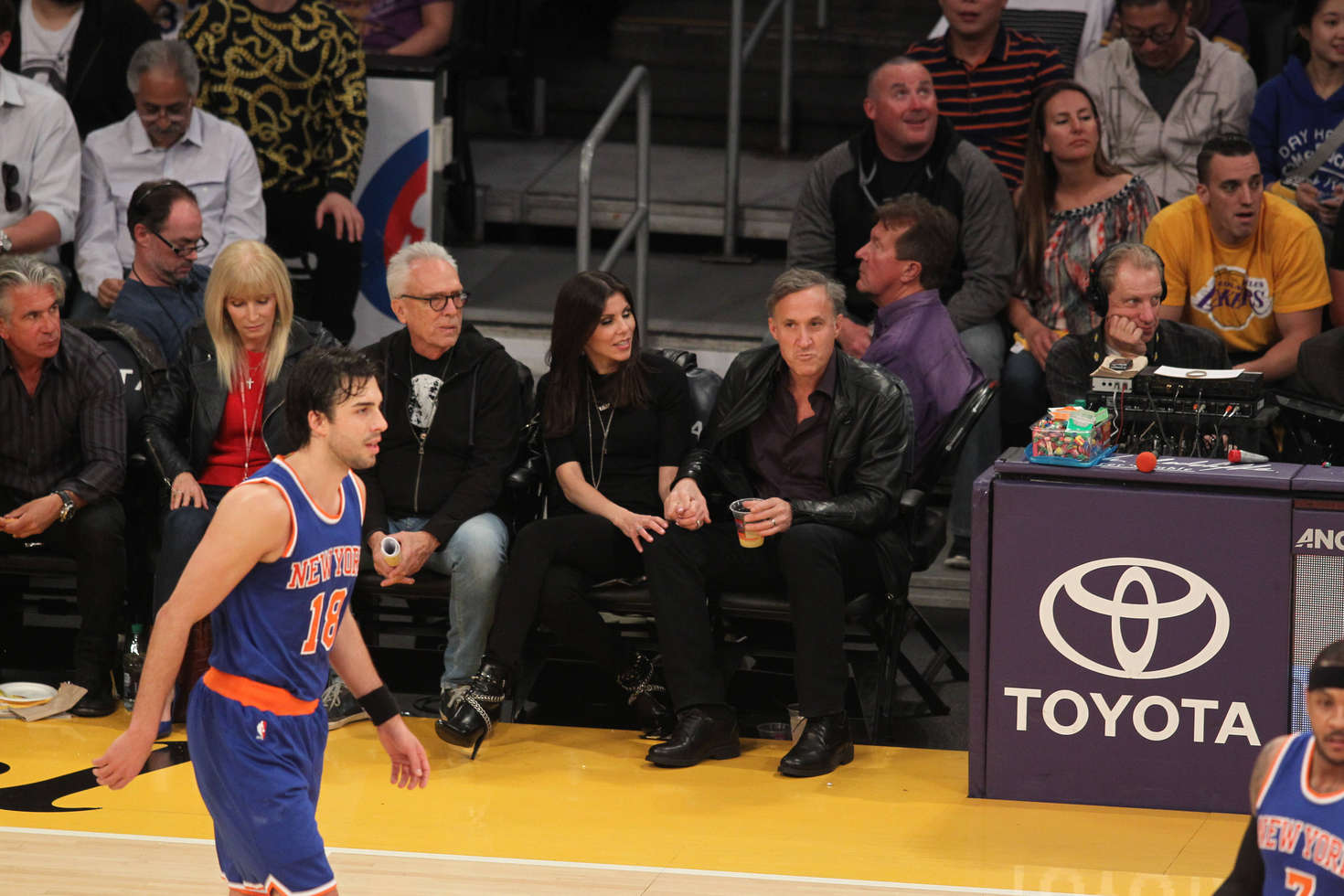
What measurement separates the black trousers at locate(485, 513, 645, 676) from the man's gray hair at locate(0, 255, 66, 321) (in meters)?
1.67

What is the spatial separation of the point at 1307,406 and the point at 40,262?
389 cm

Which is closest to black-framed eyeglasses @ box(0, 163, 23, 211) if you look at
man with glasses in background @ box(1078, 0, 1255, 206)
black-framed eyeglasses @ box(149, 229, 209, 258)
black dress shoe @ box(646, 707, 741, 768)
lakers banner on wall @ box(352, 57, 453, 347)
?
black-framed eyeglasses @ box(149, 229, 209, 258)

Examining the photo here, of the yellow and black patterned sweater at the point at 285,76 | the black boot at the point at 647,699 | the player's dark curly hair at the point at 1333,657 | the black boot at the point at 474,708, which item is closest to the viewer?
the player's dark curly hair at the point at 1333,657

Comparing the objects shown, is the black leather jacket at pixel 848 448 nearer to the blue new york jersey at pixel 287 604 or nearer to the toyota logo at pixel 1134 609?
the toyota logo at pixel 1134 609

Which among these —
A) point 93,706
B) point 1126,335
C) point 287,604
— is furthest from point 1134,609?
point 93,706

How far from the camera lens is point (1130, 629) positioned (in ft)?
15.9

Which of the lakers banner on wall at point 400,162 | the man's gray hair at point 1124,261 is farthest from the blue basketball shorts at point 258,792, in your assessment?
the lakers banner on wall at point 400,162

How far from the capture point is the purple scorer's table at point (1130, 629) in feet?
15.7

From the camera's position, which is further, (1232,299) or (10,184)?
(10,184)

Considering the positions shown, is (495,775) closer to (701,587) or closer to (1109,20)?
(701,587)

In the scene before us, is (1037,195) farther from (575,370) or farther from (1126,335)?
(575,370)

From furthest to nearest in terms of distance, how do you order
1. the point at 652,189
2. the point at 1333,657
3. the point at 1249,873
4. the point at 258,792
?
the point at 652,189, the point at 258,792, the point at 1249,873, the point at 1333,657

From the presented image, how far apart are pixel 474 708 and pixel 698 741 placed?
645 mm

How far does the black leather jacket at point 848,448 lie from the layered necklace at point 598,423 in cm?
27
